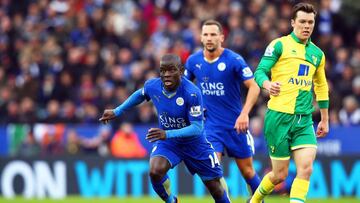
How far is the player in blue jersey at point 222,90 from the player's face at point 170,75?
1827 mm

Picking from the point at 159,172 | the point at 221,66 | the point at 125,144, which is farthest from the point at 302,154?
the point at 125,144

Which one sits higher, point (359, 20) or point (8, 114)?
point (359, 20)

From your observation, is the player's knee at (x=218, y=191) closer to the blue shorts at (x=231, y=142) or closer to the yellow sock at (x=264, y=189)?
the yellow sock at (x=264, y=189)

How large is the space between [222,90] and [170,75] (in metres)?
2.06

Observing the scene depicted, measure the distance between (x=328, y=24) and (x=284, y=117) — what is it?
1251cm

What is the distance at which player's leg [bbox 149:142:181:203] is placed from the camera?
1160 centimetres

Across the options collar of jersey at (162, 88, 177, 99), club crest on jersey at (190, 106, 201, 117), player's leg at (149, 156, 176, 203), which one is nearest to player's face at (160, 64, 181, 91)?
collar of jersey at (162, 88, 177, 99)

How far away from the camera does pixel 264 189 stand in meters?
12.0

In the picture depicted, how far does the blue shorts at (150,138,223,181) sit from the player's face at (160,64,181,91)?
0.81 metres

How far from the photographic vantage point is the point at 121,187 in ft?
65.9

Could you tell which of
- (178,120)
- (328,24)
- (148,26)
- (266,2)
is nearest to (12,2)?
(148,26)

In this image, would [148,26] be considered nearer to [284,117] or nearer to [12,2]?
[12,2]

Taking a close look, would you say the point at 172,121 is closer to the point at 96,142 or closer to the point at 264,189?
the point at 264,189

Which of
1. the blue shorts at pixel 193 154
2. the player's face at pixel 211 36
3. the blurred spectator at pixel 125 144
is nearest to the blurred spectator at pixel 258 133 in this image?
the blurred spectator at pixel 125 144
